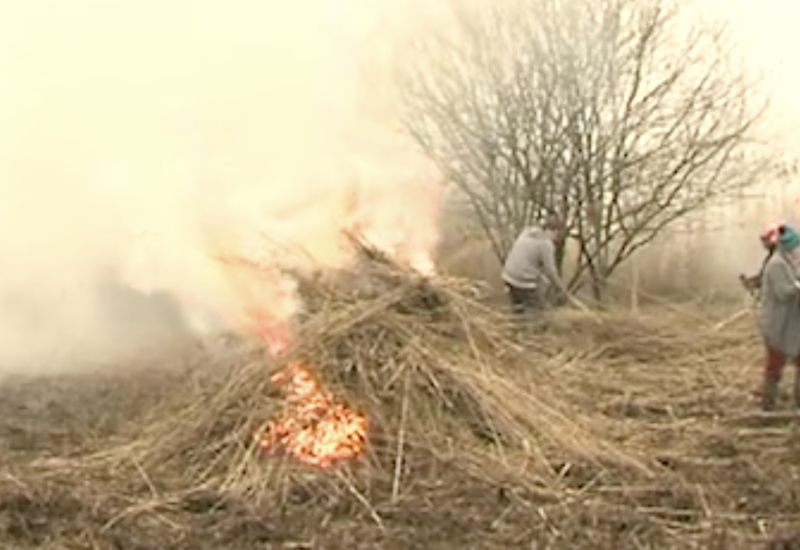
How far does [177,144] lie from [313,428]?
4.95 metres

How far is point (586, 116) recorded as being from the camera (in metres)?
20.4

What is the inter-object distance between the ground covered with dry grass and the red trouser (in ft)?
1.07

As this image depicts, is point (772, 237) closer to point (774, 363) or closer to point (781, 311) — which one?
point (781, 311)

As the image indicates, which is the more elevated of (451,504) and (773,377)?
(773,377)

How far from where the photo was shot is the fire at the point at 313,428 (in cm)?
1022

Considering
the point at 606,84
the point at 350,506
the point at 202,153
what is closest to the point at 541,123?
the point at 606,84

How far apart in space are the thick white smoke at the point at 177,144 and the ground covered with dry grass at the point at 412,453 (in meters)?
1.27

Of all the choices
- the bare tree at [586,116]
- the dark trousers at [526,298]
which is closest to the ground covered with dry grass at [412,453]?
the dark trousers at [526,298]

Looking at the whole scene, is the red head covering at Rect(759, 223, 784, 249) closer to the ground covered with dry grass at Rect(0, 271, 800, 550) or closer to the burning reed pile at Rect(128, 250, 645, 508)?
the ground covered with dry grass at Rect(0, 271, 800, 550)

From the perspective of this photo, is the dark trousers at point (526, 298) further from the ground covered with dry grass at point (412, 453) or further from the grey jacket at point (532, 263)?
the ground covered with dry grass at point (412, 453)

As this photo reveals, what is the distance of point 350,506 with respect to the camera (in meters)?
9.44

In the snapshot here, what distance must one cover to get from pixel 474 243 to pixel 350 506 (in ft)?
41.0

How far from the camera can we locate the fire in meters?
10.2

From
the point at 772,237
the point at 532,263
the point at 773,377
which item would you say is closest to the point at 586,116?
the point at 532,263
